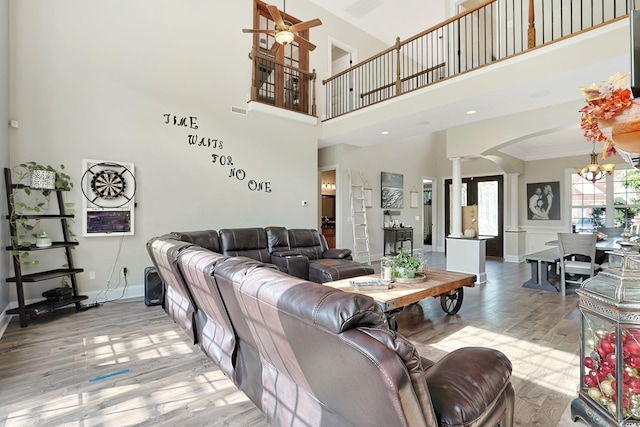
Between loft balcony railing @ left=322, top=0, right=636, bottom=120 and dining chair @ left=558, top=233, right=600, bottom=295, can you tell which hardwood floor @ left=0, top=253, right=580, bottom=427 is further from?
loft balcony railing @ left=322, top=0, right=636, bottom=120

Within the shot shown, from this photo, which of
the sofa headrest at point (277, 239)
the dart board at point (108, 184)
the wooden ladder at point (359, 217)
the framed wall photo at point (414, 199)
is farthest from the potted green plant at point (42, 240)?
the framed wall photo at point (414, 199)

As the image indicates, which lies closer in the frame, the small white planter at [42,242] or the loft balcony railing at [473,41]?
the small white planter at [42,242]

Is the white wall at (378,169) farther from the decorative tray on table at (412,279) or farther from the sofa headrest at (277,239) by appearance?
the decorative tray on table at (412,279)

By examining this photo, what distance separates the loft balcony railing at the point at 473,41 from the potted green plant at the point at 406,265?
2.67m

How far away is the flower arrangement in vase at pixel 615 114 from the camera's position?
3.97ft

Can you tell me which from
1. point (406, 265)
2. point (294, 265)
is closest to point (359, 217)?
point (294, 265)

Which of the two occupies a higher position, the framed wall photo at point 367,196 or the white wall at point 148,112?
the white wall at point 148,112

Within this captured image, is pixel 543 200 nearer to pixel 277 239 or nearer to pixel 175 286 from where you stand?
pixel 277 239

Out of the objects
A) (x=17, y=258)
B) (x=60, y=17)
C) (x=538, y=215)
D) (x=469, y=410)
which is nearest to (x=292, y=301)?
(x=469, y=410)

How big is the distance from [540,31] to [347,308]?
245 inches

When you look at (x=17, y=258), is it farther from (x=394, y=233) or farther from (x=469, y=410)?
(x=394, y=233)

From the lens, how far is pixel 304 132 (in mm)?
6527

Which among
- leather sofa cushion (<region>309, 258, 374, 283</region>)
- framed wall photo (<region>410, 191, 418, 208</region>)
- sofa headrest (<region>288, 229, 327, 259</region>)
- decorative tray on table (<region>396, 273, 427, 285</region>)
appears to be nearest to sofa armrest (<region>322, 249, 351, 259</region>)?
sofa headrest (<region>288, 229, 327, 259</region>)

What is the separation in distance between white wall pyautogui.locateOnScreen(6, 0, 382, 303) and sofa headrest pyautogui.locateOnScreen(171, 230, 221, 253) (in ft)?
1.80
